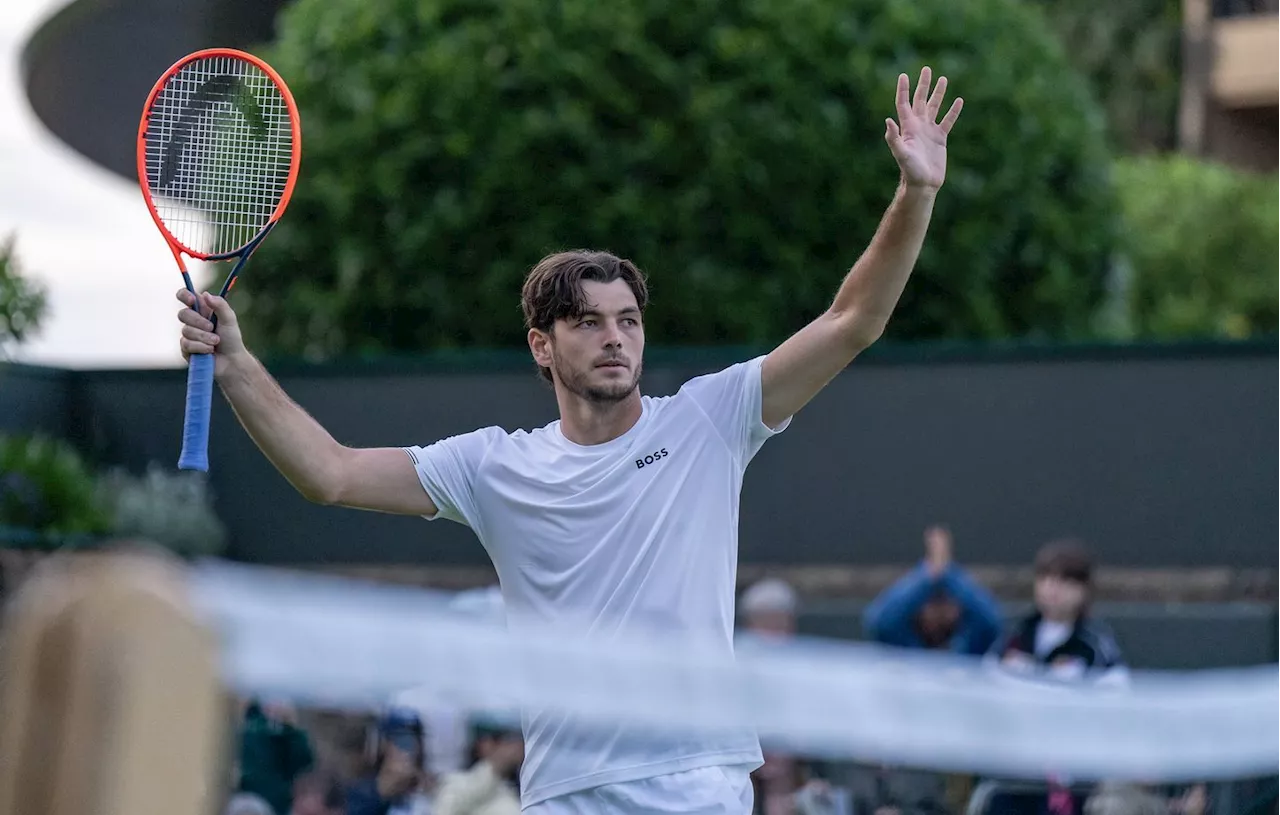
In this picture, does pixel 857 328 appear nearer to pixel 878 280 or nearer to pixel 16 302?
pixel 878 280

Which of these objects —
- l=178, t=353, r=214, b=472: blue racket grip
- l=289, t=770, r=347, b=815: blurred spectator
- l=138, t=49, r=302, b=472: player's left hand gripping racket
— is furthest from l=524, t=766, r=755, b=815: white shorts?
l=289, t=770, r=347, b=815: blurred spectator

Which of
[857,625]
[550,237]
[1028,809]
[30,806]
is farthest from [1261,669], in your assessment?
[30,806]

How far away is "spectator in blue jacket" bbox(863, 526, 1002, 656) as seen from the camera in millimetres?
7285

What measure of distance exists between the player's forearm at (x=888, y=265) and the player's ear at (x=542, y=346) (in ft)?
2.22

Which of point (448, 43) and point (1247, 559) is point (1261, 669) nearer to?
point (1247, 559)

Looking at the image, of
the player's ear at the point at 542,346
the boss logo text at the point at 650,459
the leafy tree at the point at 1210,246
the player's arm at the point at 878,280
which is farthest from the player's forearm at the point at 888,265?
the leafy tree at the point at 1210,246

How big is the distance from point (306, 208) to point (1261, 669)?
19.0 ft

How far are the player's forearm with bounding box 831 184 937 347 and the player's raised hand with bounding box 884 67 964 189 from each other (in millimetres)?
31

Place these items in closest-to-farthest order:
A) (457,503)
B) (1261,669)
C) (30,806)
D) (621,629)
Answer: (30,806), (621,629), (457,503), (1261,669)

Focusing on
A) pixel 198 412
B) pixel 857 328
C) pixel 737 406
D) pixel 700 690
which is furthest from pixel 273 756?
pixel 700 690

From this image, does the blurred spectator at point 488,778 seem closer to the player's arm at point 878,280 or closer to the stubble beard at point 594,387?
the stubble beard at point 594,387

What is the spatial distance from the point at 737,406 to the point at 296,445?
91cm

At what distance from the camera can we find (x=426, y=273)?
10.1 metres

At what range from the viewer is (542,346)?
3957 mm
